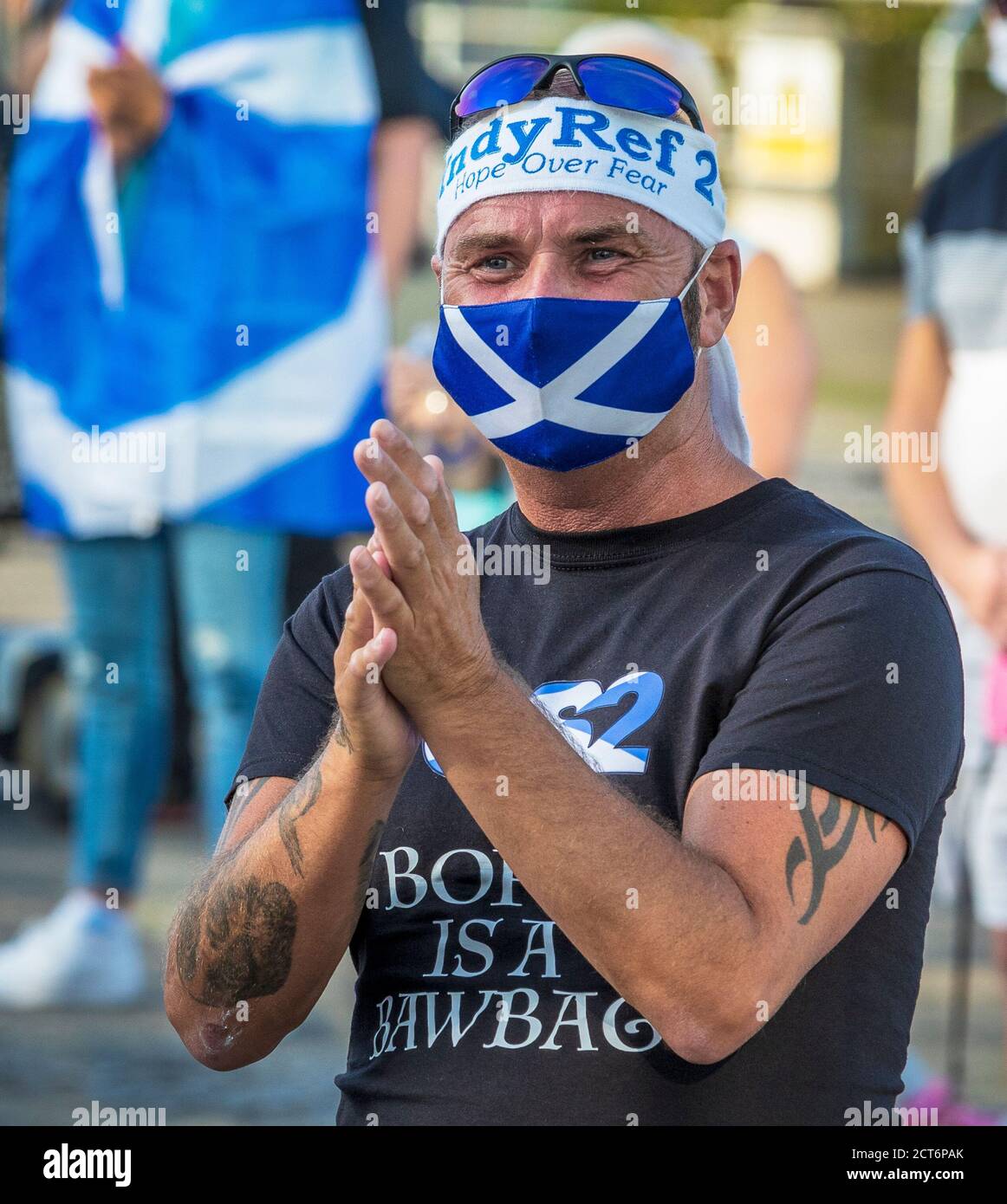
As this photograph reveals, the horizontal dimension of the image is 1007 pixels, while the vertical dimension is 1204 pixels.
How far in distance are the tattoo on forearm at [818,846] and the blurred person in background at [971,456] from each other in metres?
2.19

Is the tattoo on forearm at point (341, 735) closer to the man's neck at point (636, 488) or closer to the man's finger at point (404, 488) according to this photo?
the man's finger at point (404, 488)

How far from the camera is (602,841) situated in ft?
5.62

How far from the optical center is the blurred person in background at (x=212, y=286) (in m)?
4.43

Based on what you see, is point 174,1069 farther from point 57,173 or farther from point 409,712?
point 409,712

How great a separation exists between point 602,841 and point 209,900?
57cm

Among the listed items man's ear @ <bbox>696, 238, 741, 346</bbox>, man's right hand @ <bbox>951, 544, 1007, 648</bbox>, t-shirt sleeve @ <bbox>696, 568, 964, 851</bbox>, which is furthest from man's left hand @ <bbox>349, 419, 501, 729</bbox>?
man's right hand @ <bbox>951, 544, 1007, 648</bbox>

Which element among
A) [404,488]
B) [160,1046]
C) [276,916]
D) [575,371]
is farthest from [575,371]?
[160,1046]

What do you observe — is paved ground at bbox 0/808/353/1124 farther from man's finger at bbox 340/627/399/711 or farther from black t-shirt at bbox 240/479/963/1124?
man's finger at bbox 340/627/399/711

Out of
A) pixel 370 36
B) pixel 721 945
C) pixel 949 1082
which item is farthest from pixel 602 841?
pixel 370 36

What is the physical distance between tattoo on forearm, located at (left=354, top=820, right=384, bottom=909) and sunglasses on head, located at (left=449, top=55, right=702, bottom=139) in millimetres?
897

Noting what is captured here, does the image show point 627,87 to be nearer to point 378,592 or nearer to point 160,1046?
point 378,592

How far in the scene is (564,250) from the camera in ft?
6.84

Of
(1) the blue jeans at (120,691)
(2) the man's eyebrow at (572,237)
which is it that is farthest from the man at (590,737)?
(1) the blue jeans at (120,691)

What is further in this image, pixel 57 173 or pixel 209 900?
pixel 57 173
